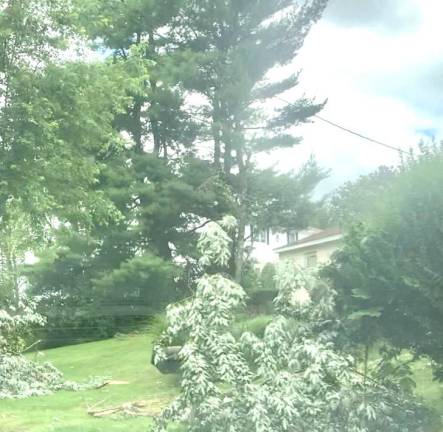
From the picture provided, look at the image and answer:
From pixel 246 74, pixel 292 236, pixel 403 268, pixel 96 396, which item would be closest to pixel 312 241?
pixel 292 236

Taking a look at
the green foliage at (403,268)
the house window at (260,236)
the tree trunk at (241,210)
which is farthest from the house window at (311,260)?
the tree trunk at (241,210)

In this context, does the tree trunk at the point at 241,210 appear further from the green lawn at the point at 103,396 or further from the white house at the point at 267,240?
the green lawn at the point at 103,396

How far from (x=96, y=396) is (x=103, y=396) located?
0.16 meters

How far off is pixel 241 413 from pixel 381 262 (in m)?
1.87

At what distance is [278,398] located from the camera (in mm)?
5328

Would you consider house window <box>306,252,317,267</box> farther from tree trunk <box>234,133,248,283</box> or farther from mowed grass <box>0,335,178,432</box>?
mowed grass <box>0,335,178,432</box>

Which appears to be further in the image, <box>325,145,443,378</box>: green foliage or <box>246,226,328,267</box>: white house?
<box>246,226,328,267</box>: white house

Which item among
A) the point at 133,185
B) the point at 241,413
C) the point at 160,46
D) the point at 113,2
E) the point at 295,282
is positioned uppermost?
the point at 160,46

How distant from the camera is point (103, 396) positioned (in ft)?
33.9

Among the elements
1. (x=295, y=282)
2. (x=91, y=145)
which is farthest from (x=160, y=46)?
(x=295, y=282)

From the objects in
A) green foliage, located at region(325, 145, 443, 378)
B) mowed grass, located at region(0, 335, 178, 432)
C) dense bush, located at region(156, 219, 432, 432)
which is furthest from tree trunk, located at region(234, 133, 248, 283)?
dense bush, located at region(156, 219, 432, 432)

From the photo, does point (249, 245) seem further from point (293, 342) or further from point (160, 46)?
point (293, 342)

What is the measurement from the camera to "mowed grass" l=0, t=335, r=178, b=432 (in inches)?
309

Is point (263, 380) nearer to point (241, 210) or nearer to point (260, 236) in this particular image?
point (241, 210)
